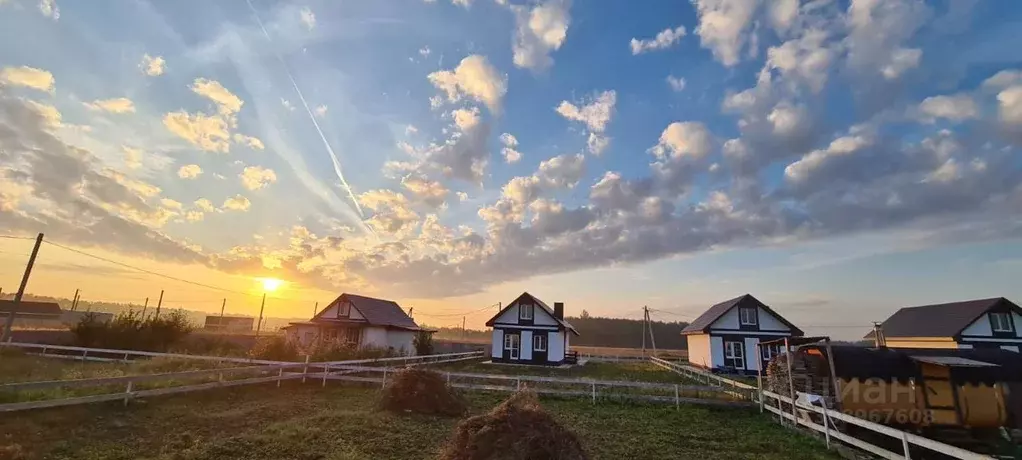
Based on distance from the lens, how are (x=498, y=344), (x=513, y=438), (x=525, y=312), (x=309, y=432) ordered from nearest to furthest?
(x=513, y=438)
(x=309, y=432)
(x=498, y=344)
(x=525, y=312)

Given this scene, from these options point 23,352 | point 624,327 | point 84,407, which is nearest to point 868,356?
point 84,407

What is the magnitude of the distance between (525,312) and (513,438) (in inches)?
1218

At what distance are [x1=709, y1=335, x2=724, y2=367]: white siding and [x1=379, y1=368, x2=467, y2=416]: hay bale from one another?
85.7 ft

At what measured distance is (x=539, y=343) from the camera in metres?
37.6

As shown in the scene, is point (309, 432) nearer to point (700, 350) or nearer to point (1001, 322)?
point (700, 350)

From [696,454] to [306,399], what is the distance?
12798 millimetres

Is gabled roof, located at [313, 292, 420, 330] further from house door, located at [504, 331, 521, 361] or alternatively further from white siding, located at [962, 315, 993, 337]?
white siding, located at [962, 315, 993, 337]

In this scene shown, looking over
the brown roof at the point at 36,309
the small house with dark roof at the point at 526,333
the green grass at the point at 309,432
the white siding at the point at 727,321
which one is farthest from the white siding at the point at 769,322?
the brown roof at the point at 36,309

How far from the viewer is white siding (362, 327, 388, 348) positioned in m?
36.8

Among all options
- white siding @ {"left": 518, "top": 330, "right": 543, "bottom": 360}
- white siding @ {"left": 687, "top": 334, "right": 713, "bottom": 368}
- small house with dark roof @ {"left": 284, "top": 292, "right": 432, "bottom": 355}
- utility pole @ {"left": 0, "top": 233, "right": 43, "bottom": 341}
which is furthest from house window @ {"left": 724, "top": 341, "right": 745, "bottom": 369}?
utility pole @ {"left": 0, "top": 233, "right": 43, "bottom": 341}

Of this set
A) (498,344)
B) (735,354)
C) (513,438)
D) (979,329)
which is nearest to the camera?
(513,438)

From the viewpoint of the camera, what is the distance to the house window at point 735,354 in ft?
112

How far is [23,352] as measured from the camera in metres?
24.8

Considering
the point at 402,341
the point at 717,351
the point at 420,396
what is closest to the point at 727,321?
the point at 717,351
